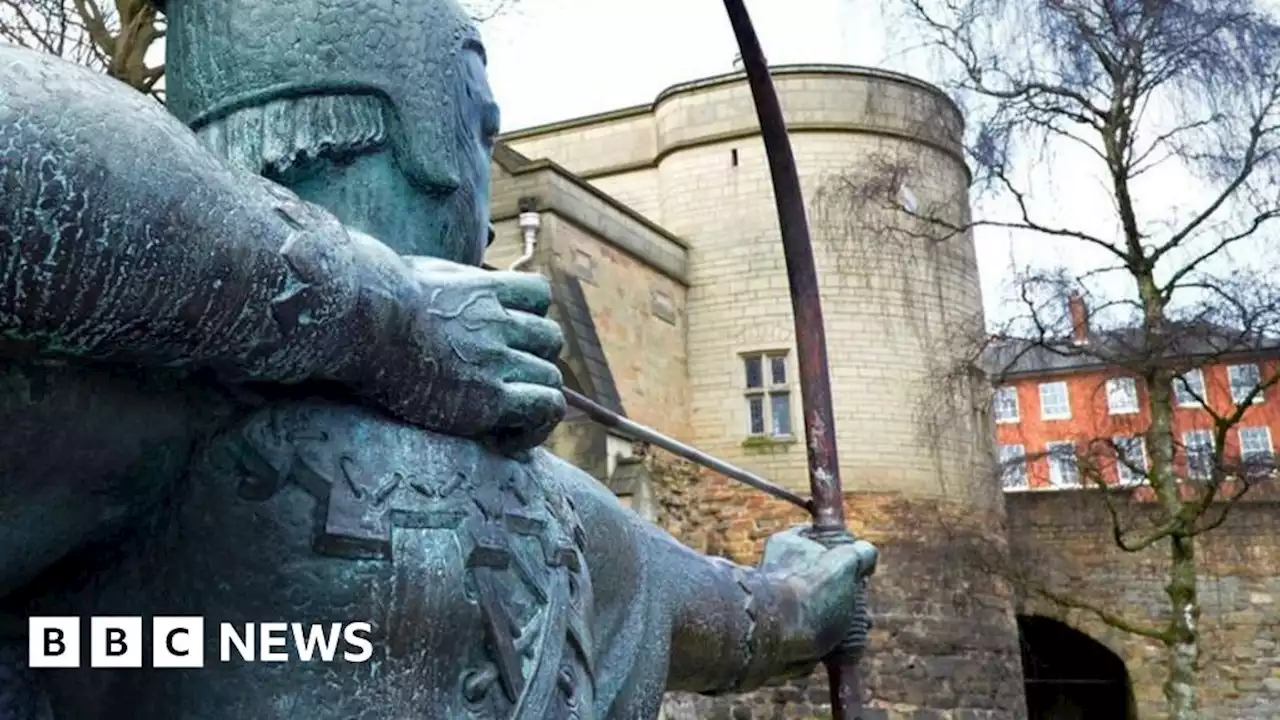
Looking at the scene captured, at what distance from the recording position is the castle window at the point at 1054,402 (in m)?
29.8

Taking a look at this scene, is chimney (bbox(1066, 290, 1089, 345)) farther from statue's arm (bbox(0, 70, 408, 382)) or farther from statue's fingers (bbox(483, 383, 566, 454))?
statue's arm (bbox(0, 70, 408, 382))

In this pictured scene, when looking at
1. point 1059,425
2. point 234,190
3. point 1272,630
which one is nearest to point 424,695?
point 234,190

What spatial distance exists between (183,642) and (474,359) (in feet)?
0.86

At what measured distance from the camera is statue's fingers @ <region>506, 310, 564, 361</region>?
0.86m

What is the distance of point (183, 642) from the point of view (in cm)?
80

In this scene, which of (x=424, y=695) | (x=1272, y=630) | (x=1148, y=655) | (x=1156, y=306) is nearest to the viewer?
(x=424, y=695)

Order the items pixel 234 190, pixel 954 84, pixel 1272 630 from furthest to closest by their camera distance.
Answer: pixel 1272 630, pixel 954 84, pixel 234 190

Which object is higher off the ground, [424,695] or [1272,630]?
[424,695]

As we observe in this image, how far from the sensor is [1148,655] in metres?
15.6

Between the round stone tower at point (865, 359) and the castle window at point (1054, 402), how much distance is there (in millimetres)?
16107

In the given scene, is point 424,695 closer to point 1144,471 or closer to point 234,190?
point 234,190

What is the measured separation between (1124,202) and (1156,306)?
0.80 metres

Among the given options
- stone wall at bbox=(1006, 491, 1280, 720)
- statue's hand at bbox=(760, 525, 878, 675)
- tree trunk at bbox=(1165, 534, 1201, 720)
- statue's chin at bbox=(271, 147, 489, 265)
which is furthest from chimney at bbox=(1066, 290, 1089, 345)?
statue's chin at bbox=(271, 147, 489, 265)

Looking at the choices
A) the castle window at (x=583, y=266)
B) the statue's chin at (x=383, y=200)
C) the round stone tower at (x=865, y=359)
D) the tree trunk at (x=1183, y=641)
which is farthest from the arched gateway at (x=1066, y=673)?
the statue's chin at (x=383, y=200)
